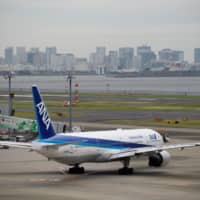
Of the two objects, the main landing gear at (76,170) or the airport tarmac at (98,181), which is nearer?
the airport tarmac at (98,181)

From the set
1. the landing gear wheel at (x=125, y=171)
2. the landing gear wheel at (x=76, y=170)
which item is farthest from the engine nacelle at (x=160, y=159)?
the landing gear wheel at (x=76, y=170)

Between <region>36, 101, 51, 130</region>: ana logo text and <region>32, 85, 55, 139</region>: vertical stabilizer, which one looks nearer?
<region>32, 85, 55, 139</region>: vertical stabilizer

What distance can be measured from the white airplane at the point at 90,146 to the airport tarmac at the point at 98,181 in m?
1.09

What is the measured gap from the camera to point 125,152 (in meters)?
55.9

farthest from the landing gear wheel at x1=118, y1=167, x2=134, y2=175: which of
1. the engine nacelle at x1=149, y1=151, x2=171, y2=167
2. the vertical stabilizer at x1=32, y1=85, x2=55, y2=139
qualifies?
the vertical stabilizer at x1=32, y1=85, x2=55, y2=139

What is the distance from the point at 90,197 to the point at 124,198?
2.05m

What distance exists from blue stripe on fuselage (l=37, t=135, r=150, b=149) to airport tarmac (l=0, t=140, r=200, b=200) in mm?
2017

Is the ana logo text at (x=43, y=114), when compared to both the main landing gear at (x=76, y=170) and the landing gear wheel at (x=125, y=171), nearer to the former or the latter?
the main landing gear at (x=76, y=170)

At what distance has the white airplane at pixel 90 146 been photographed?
5294cm

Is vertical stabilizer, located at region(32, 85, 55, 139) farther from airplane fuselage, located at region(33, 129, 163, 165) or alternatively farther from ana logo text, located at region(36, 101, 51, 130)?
airplane fuselage, located at region(33, 129, 163, 165)

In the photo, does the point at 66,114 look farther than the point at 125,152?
Yes

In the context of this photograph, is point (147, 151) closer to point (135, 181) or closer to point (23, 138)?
point (135, 181)

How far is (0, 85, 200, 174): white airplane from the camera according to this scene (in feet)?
174

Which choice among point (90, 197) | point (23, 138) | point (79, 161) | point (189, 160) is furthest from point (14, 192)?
point (23, 138)
